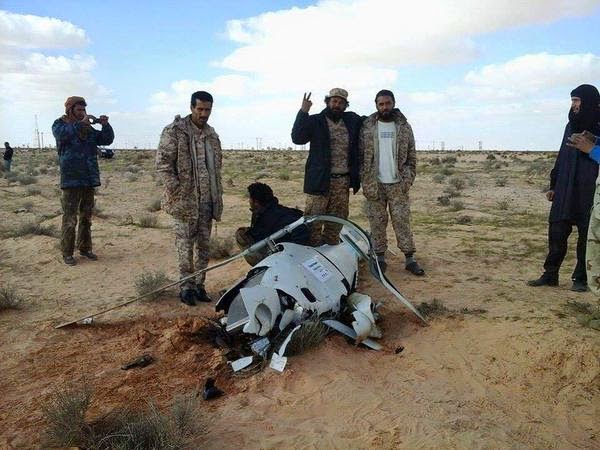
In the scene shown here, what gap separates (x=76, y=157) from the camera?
25.0 feet

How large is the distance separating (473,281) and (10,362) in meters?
5.41

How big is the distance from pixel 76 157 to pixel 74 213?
0.87 meters

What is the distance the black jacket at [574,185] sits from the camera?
18.2 ft

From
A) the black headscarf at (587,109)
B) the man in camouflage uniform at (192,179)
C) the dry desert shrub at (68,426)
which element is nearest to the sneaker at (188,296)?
the man in camouflage uniform at (192,179)

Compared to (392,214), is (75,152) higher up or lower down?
higher up

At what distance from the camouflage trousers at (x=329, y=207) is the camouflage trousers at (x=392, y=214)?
1.42ft

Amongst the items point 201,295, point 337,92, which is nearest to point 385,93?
point 337,92

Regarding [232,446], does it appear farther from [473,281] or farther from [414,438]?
[473,281]

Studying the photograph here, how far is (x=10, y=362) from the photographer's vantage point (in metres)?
4.69

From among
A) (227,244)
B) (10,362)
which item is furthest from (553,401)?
(227,244)

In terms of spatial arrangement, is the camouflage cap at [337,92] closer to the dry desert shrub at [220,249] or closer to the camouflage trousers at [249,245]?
the camouflage trousers at [249,245]

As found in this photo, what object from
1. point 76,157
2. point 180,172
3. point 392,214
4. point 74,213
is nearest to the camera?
point 180,172

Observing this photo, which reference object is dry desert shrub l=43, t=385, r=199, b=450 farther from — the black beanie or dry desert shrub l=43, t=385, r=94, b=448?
the black beanie

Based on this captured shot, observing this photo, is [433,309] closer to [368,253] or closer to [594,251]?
[368,253]
